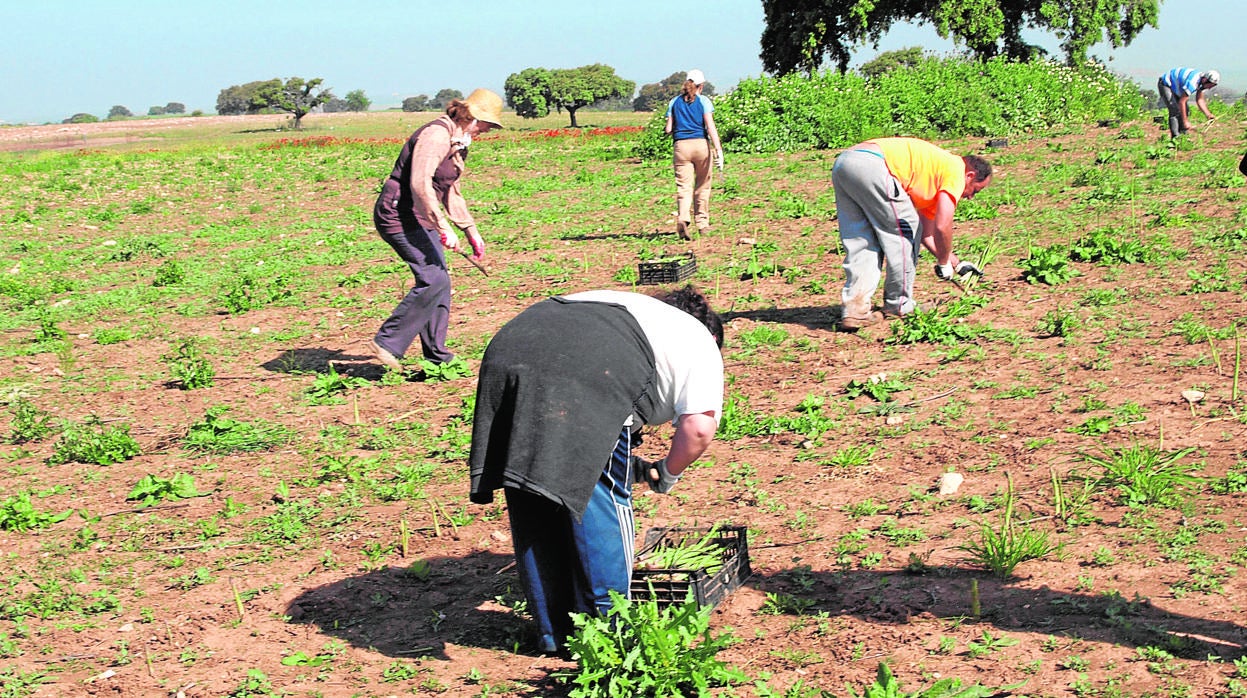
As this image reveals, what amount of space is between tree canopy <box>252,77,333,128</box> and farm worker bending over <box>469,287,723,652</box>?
9748cm

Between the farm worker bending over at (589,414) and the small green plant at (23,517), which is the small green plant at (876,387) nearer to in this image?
the farm worker bending over at (589,414)

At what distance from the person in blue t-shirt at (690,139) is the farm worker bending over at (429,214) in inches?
177

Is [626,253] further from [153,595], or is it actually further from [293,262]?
[153,595]

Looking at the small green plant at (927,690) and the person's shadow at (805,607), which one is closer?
the small green plant at (927,690)

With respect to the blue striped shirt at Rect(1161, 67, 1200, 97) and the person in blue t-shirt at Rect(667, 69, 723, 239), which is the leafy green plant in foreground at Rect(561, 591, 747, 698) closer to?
the person in blue t-shirt at Rect(667, 69, 723, 239)

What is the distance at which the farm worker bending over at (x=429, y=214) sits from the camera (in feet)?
24.0

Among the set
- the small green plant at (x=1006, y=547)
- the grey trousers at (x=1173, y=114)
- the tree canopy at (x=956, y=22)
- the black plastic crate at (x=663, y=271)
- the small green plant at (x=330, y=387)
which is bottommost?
the small green plant at (x=1006, y=547)

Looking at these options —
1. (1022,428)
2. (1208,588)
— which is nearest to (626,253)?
(1022,428)

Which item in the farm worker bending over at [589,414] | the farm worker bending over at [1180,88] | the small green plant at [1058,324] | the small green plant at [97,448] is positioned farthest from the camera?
the farm worker bending over at [1180,88]

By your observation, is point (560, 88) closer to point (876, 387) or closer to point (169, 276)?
point (169, 276)

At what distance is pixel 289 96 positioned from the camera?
98500mm

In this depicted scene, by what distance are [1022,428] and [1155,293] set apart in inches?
111

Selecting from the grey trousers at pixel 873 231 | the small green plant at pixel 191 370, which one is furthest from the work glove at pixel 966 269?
the small green plant at pixel 191 370

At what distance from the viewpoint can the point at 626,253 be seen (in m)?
11.9
